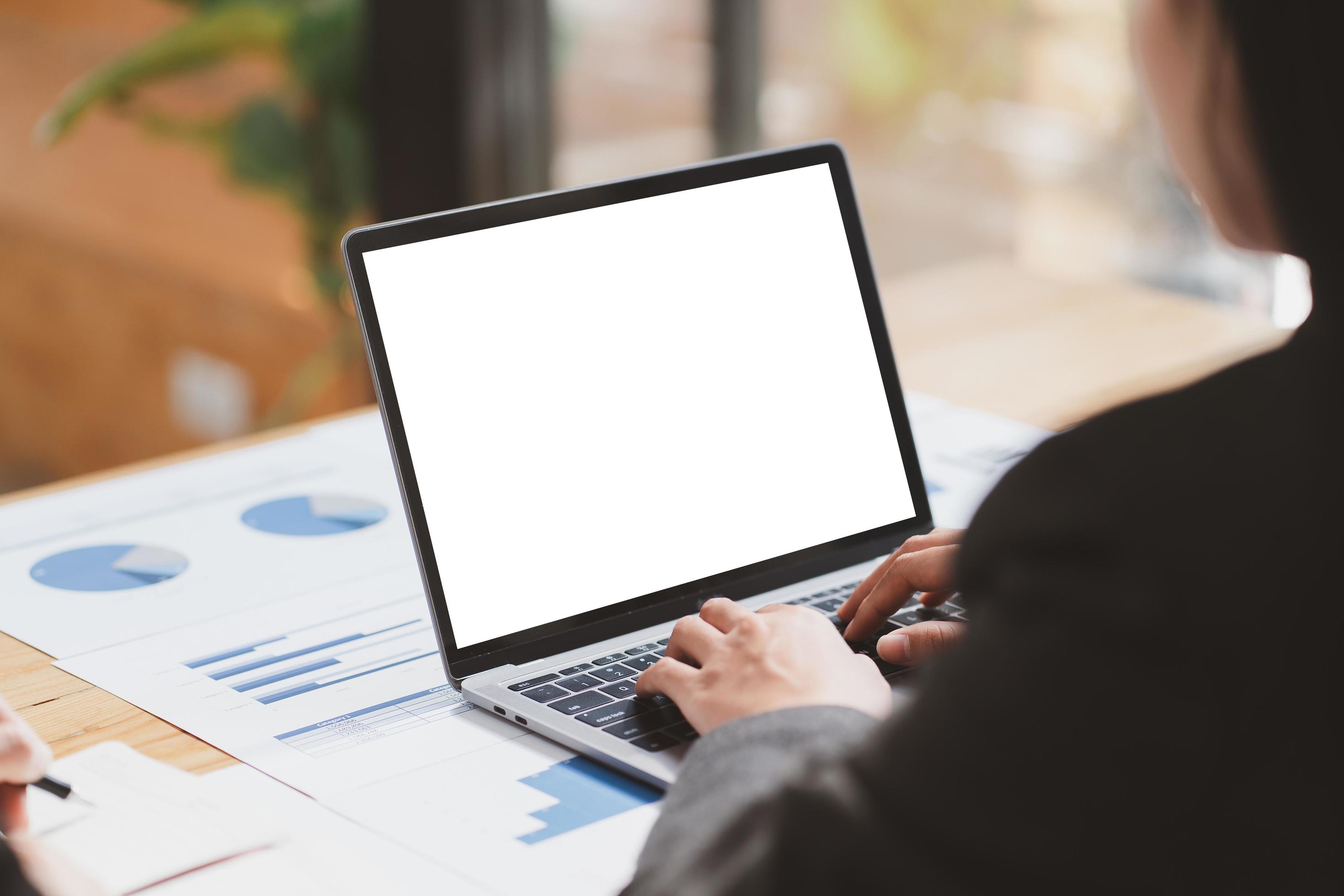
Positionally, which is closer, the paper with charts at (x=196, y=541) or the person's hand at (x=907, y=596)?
the person's hand at (x=907, y=596)

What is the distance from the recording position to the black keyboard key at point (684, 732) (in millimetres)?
758

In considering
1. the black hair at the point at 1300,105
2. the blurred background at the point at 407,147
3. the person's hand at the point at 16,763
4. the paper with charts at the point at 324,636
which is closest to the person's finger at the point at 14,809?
the person's hand at the point at 16,763

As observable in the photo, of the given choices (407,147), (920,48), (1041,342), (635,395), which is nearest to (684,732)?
(635,395)

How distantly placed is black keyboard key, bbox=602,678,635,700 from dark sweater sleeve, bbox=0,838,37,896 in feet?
1.05

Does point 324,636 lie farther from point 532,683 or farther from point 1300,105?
point 1300,105

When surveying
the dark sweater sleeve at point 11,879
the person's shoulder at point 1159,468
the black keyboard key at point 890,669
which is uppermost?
the person's shoulder at point 1159,468

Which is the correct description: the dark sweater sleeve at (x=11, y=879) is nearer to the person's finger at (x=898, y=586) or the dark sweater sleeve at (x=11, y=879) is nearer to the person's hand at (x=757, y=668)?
the person's hand at (x=757, y=668)

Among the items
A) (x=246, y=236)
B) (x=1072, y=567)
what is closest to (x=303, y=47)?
(x=246, y=236)

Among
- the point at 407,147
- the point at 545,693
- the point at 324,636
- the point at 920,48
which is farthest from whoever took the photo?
the point at 407,147

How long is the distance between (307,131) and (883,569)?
2.18 metres

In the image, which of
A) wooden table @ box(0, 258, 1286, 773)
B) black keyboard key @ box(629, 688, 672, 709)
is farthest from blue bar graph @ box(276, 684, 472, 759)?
wooden table @ box(0, 258, 1286, 773)

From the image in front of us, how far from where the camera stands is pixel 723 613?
2.60 feet

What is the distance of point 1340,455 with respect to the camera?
47cm

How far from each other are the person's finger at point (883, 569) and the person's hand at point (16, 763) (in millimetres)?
463
